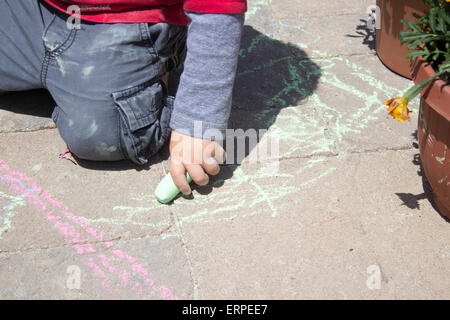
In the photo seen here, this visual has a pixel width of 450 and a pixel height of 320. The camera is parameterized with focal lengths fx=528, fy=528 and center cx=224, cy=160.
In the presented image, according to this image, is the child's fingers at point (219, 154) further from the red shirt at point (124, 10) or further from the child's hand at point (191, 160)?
the red shirt at point (124, 10)

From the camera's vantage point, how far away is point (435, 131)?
1.38 metres

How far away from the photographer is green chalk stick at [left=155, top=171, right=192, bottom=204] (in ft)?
5.11

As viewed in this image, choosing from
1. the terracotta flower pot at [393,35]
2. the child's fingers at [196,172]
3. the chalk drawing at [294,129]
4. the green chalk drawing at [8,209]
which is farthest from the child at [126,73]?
the terracotta flower pot at [393,35]

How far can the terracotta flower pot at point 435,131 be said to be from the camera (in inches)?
51.8

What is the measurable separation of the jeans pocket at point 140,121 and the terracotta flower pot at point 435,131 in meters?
0.78

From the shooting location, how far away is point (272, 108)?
6.37ft

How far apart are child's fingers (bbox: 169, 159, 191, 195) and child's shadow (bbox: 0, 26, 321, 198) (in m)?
0.09

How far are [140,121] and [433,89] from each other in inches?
33.2

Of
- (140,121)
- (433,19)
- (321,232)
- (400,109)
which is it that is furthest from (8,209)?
(433,19)

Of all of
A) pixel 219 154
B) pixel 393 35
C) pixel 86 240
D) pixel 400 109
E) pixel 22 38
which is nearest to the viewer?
pixel 400 109

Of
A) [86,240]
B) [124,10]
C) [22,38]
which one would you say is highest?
[124,10]

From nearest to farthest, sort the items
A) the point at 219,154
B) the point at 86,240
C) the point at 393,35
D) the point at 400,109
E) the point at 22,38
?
the point at 400,109 → the point at 86,240 → the point at 219,154 → the point at 22,38 → the point at 393,35

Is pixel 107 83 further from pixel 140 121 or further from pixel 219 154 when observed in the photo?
pixel 219 154

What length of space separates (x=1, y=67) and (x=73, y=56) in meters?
0.30
